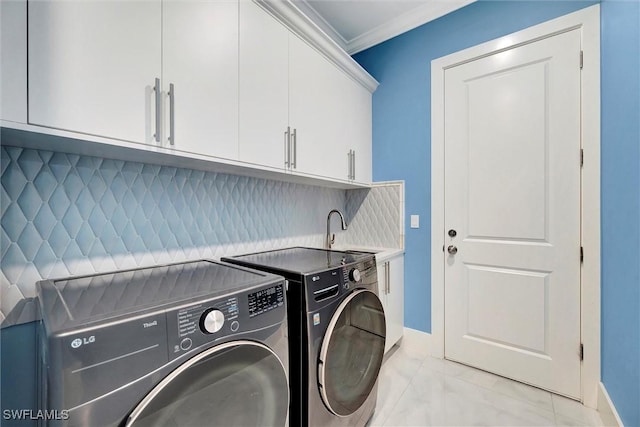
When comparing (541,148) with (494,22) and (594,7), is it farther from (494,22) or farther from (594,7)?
(494,22)

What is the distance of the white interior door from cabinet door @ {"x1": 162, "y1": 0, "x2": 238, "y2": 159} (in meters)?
1.65

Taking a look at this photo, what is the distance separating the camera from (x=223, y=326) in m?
0.82

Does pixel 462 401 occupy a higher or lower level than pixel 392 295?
lower

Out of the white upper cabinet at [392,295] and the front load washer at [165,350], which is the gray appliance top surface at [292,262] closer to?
the front load washer at [165,350]

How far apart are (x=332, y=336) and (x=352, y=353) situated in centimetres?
25

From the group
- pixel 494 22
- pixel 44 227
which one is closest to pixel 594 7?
pixel 494 22

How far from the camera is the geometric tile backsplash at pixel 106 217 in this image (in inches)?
38.8

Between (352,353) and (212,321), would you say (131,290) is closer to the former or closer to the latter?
(212,321)

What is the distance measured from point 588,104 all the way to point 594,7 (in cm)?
56

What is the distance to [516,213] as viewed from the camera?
1.88 m

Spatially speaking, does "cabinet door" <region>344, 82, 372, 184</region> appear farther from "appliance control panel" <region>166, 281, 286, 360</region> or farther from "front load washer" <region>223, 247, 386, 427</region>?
"appliance control panel" <region>166, 281, 286, 360</region>

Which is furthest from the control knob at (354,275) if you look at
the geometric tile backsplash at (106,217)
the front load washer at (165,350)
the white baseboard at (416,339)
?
the white baseboard at (416,339)

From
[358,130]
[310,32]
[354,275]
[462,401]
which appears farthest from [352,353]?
[310,32]

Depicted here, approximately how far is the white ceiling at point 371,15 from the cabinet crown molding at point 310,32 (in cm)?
45
